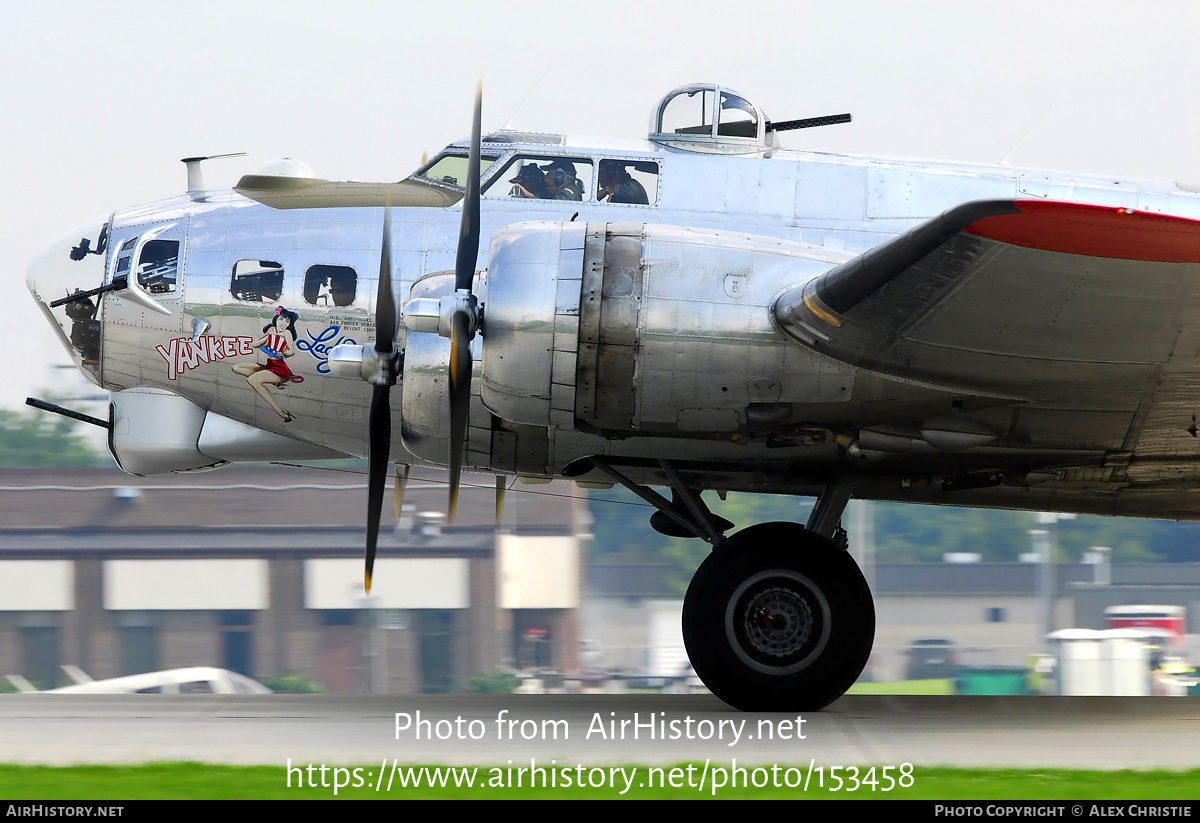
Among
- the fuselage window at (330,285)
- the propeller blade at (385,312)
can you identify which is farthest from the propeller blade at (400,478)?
the propeller blade at (385,312)

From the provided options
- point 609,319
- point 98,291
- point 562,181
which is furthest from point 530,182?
point 98,291

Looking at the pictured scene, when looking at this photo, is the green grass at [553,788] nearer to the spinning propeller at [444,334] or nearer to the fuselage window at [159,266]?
the spinning propeller at [444,334]

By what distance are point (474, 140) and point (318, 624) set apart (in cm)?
3866

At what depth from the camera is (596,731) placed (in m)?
7.91

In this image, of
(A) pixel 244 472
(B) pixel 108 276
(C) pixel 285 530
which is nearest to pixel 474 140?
(B) pixel 108 276

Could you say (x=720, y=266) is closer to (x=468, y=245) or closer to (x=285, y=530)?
(x=468, y=245)

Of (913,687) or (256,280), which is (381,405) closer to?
(256,280)

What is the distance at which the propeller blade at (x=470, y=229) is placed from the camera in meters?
8.15

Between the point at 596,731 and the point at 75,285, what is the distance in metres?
5.24

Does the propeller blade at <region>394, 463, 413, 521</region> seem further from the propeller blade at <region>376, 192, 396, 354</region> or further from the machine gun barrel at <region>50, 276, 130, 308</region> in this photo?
the machine gun barrel at <region>50, 276, 130, 308</region>

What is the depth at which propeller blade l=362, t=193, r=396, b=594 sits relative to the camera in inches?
333

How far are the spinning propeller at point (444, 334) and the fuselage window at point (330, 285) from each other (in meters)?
0.30

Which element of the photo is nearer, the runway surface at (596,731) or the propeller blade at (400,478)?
the runway surface at (596,731)

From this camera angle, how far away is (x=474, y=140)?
334 inches
